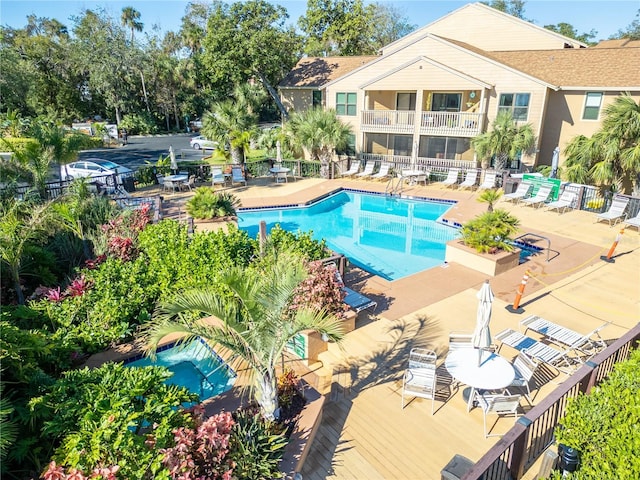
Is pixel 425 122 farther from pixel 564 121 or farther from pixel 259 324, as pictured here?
pixel 259 324

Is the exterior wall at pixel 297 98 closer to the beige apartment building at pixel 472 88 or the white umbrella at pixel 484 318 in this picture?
the beige apartment building at pixel 472 88

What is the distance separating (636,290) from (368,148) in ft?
61.4

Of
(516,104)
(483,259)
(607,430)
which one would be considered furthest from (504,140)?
(607,430)

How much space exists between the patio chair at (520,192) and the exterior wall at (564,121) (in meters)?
5.16

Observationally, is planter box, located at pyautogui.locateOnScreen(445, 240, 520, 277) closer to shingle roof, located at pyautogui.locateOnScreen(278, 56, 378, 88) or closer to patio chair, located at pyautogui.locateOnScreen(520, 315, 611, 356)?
patio chair, located at pyautogui.locateOnScreen(520, 315, 611, 356)

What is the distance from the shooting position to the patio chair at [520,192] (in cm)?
1803

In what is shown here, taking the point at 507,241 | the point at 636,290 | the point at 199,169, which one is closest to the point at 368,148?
the point at 199,169

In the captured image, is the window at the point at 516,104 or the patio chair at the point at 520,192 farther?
the window at the point at 516,104

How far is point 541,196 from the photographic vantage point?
57.1 feet

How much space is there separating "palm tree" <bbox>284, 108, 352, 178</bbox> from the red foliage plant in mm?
16021

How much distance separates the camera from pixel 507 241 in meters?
12.0

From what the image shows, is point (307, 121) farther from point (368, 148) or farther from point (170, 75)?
point (170, 75)

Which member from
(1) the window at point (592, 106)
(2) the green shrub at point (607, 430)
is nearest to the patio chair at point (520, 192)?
(1) the window at point (592, 106)

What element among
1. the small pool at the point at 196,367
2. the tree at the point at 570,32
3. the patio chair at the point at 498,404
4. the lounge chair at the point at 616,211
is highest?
the tree at the point at 570,32
